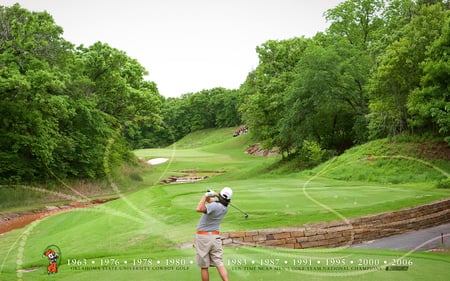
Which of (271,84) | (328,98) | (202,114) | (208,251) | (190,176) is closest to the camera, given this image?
(208,251)

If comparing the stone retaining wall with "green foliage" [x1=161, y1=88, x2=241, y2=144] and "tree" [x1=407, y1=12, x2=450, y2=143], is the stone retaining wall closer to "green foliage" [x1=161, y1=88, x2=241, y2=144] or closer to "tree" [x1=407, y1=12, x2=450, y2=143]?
"tree" [x1=407, y1=12, x2=450, y2=143]

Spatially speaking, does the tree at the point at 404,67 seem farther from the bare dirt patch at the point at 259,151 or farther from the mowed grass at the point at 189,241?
the bare dirt patch at the point at 259,151

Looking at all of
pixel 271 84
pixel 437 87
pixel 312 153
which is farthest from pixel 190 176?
pixel 437 87

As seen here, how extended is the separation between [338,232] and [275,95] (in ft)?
97.9

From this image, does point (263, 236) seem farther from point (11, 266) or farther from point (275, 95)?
point (275, 95)

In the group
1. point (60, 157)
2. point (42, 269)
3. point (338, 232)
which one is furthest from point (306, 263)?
point (60, 157)

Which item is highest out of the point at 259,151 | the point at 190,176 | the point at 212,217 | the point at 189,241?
the point at 212,217

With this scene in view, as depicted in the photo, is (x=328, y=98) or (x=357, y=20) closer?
(x=328, y=98)

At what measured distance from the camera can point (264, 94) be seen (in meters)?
43.9

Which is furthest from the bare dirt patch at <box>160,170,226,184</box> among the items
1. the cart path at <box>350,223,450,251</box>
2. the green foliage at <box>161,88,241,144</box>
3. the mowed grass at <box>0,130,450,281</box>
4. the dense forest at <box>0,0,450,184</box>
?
the green foliage at <box>161,88,241,144</box>

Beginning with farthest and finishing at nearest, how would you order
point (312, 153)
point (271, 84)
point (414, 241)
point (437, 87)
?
point (271, 84)
point (312, 153)
point (437, 87)
point (414, 241)

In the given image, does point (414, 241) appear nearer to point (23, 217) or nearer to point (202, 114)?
point (23, 217)

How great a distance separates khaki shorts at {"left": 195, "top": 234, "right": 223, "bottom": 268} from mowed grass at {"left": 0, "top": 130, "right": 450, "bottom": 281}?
638mm

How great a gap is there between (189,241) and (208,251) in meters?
4.05
